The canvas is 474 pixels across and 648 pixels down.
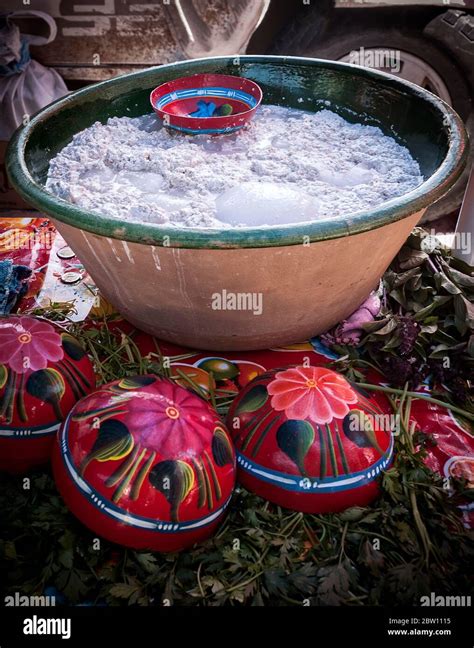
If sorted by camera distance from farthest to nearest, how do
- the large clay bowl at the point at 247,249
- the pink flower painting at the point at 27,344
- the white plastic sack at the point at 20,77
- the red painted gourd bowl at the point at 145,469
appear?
the white plastic sack at the point at 20,77 → the large clay bowl at the point at 247,249 → the pink flower painting at the point at 27,344 → the red painted gourd bowl at the point at 145,469

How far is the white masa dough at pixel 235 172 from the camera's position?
197 cm

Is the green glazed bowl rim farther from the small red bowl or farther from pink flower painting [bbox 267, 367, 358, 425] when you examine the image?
the small red bowl

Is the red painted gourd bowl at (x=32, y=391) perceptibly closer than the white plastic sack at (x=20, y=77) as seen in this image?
Yes

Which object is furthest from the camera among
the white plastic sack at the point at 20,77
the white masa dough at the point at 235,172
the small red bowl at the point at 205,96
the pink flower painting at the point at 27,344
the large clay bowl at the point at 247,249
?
the white plastic sack at the point at 20,77

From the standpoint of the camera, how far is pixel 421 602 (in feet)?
4.34

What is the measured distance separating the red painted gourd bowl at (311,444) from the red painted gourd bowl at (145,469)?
0.30 ft

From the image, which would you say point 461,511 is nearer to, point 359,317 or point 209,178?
point 359,317

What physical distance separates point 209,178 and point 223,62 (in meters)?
0.99

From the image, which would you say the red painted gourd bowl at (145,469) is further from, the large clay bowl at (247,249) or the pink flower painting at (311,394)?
the large clay bowl at (247,249)

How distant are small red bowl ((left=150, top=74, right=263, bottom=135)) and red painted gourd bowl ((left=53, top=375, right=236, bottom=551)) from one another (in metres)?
1.56

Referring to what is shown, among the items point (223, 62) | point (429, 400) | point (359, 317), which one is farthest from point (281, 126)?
point (429, 400)

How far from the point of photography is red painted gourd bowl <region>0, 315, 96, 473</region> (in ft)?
5.00

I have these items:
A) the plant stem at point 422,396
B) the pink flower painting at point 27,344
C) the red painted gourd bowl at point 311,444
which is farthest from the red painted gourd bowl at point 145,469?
the plant stem at point 422,396

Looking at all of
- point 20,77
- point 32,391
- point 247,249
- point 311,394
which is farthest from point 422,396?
point 20,77
